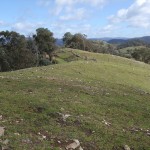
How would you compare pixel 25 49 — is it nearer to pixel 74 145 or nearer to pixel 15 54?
pixel 15 54

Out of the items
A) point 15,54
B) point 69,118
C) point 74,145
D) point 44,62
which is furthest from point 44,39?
point 74,145

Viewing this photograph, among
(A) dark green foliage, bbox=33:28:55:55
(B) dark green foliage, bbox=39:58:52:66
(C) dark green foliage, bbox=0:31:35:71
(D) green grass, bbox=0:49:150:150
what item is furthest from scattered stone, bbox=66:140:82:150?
(A) dark green foliage, bbox=33:28:55:55

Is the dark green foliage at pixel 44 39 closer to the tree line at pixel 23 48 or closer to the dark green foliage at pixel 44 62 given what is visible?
the tree line at pixel 23 48

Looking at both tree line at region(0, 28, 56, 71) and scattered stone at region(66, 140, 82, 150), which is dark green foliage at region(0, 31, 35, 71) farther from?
scattered stone at region(66, 140, 82, 150)

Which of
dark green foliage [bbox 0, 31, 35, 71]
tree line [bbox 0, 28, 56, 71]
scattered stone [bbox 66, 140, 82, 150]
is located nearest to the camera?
scattered stone [bbox 66, 140, 82, 150]

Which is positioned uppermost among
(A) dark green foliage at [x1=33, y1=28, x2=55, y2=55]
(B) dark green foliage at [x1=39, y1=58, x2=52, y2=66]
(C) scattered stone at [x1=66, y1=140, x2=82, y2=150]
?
(A) dark green foliage at [x1=33, y1=28, x2=55, y2=55]

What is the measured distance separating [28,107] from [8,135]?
334 cm

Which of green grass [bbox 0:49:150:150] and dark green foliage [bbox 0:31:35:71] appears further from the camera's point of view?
dark green foliage [bbox 0:31:35:71]

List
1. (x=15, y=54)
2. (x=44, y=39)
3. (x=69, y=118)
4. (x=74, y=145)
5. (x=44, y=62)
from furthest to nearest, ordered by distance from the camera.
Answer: (x=44, y=39) → (x=44, y=62) → (x=15, y=54) → (x=69, y=118) → (x=74, y=145)

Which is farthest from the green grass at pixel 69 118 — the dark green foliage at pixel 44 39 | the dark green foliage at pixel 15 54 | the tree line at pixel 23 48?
the dark green foliage at pixel 44 39

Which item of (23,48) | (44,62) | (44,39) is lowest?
(44,62)

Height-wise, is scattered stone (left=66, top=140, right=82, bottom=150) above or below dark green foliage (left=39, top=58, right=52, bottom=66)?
above

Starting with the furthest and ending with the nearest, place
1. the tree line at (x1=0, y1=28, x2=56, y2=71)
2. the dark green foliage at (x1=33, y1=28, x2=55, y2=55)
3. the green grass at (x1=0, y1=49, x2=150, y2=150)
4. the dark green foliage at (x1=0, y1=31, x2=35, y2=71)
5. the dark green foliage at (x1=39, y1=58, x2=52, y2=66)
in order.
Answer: the dark green foliage at (x1=33, y1=28, x2=55, y2=55)
the dark green foliage at (x1=39, y1=58, x2=52, y2=66)
the tree line at (x1=0, y1=28, x2=56, y2=71)
the dark green foliage at (x1=0, y1=31, x2=35, y2=71)
the green grass at (x1=0, y1=49, x2=150, y2=150)

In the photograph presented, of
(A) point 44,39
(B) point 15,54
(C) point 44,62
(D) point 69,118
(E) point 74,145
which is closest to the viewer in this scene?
(E) point 74,145
